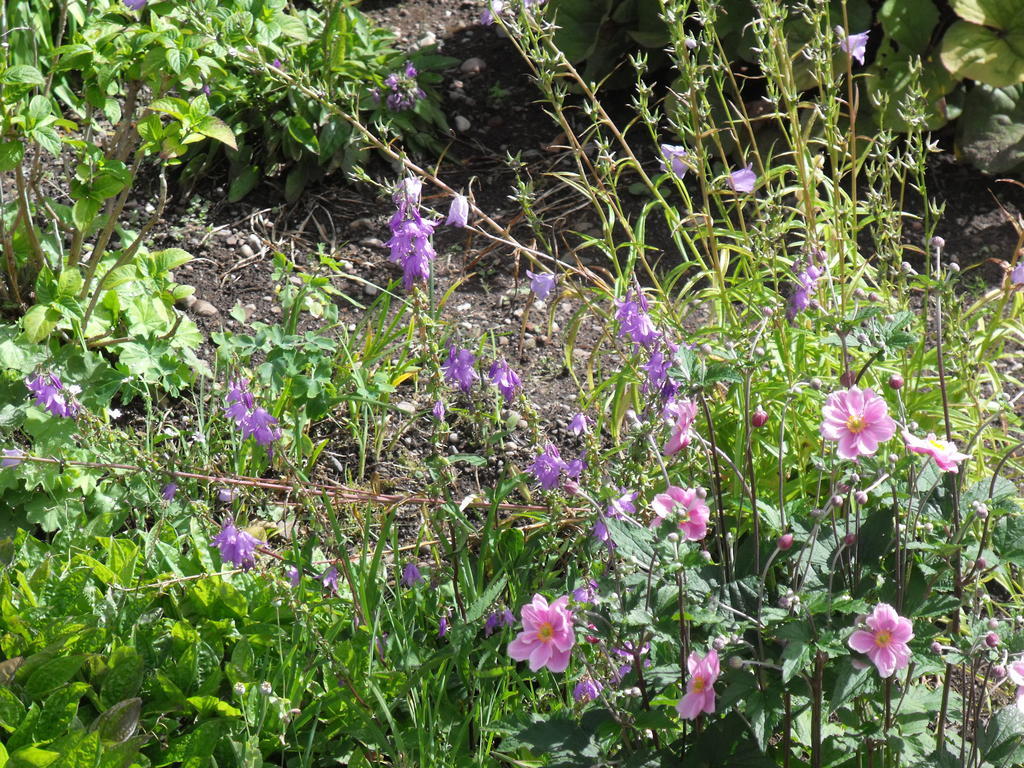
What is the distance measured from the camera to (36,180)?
9.95ft

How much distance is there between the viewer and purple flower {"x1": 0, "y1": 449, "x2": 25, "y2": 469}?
2182 mm

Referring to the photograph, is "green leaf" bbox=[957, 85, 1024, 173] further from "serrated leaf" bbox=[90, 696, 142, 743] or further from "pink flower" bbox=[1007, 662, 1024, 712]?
"serrated leaf" bbox=[90, 696, 142, 743]

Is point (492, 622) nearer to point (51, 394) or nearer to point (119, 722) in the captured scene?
point (119, 722)

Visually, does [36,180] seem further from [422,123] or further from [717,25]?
[717,25]

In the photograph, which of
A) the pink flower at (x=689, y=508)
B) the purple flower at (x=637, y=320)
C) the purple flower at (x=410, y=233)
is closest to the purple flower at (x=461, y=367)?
the purple flower at (x=410, y=233)

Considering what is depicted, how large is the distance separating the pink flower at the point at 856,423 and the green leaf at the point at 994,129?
9.00ft

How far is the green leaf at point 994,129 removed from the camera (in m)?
3.76

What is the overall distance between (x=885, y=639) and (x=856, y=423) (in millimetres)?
277

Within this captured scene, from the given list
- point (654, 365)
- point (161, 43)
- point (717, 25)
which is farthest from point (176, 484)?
point (717, 25)

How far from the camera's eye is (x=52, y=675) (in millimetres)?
2045

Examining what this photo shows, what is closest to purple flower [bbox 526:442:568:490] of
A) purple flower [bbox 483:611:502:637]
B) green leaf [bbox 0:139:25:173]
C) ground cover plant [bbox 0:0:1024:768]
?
ground cover plant [bbox 0:0:1024:768]

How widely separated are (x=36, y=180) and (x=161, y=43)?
67 centimetres

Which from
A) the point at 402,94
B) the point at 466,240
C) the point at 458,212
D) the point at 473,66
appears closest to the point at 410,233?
the point at 458,212

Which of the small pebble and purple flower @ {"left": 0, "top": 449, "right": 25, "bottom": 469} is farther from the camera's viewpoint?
the small pebble
